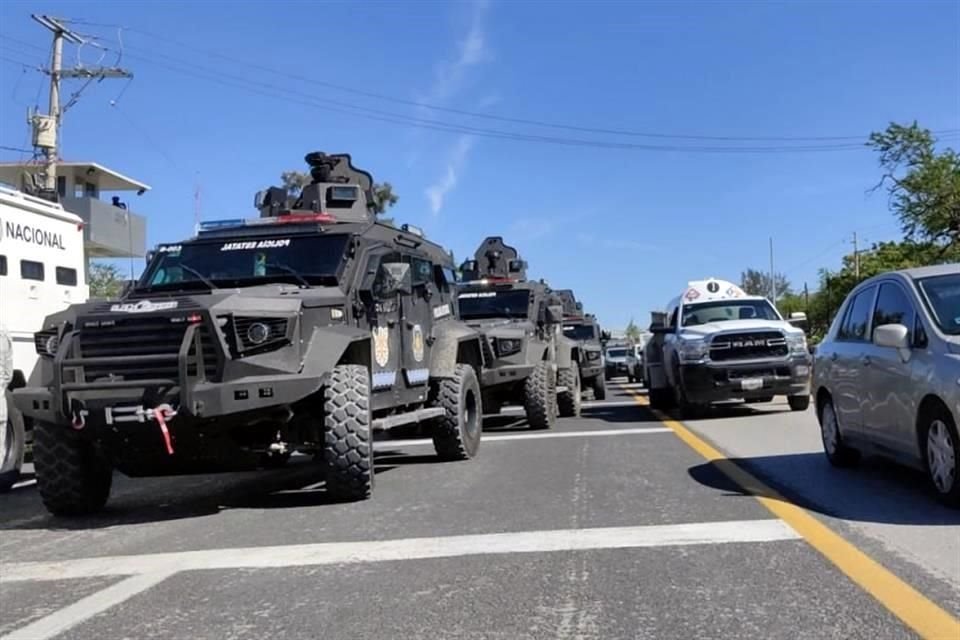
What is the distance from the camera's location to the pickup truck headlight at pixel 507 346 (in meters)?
13.1

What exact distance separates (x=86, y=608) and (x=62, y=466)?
2.93m

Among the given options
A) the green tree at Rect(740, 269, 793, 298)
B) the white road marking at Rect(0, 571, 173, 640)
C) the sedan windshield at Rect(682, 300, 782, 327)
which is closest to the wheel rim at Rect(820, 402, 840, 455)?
the white road marking at Rect(0, 571, 173, 640)

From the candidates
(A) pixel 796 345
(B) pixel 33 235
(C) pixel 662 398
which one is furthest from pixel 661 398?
(B) pixel 33 235

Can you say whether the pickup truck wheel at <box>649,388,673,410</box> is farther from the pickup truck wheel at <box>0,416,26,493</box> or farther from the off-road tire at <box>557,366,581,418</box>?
the pickup truck wheel at <box>0,416,26,493</box>

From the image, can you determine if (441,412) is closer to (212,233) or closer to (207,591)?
(212,233)

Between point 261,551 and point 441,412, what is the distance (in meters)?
4.15

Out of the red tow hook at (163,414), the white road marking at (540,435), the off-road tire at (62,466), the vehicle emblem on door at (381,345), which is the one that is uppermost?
the vehicle emblem on door at (381,345)

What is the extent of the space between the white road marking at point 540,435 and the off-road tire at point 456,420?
2.01 meters

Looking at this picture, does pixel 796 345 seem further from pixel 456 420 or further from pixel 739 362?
pixel 456 420

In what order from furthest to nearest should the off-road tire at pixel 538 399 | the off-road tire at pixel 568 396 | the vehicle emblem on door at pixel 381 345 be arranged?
the off-road tire at pixel 568 396 → the off-road tire at pixel 538 399 → the vehicle emblem on door at pixel 381 345

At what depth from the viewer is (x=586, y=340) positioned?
23828 millimetres

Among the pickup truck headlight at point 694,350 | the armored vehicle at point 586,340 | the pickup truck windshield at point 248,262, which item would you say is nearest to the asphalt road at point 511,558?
the pickup truck windshield at point 248,262

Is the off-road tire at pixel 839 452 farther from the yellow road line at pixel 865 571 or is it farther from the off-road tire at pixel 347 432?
the off-road tire at pixel 347 432

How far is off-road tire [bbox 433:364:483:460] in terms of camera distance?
10203mm
